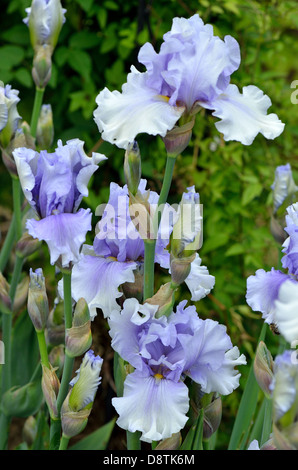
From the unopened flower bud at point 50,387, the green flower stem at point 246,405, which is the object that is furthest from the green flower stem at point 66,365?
the green flower stem at point 246,405

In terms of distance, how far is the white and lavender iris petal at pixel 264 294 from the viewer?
83 cm

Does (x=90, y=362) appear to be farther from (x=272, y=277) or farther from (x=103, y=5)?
(x=103, y=5)

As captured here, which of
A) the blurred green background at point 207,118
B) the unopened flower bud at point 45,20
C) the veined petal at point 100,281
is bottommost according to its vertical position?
the blurred green background at point 207,118

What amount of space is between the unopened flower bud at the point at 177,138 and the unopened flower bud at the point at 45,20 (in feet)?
1.71

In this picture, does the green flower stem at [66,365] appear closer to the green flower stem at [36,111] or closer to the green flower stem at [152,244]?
the green flower stem at [152,244]

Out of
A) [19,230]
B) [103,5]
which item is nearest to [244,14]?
[103,5]

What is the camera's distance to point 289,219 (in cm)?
85

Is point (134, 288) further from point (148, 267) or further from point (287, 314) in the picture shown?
point (287, 314)

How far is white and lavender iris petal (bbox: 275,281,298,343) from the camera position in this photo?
61 cm

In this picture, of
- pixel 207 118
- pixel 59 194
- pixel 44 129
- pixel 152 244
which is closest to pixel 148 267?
pixel 152 244

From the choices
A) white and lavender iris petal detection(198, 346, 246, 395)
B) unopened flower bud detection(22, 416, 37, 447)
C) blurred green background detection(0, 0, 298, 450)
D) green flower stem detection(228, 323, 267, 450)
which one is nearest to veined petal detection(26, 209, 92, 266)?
white and lavender iris petal detection(198, 346, 246, 395)

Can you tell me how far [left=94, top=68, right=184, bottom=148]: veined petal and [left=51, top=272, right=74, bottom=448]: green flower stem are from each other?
19 centimetres

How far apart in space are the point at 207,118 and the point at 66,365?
1.03 m
